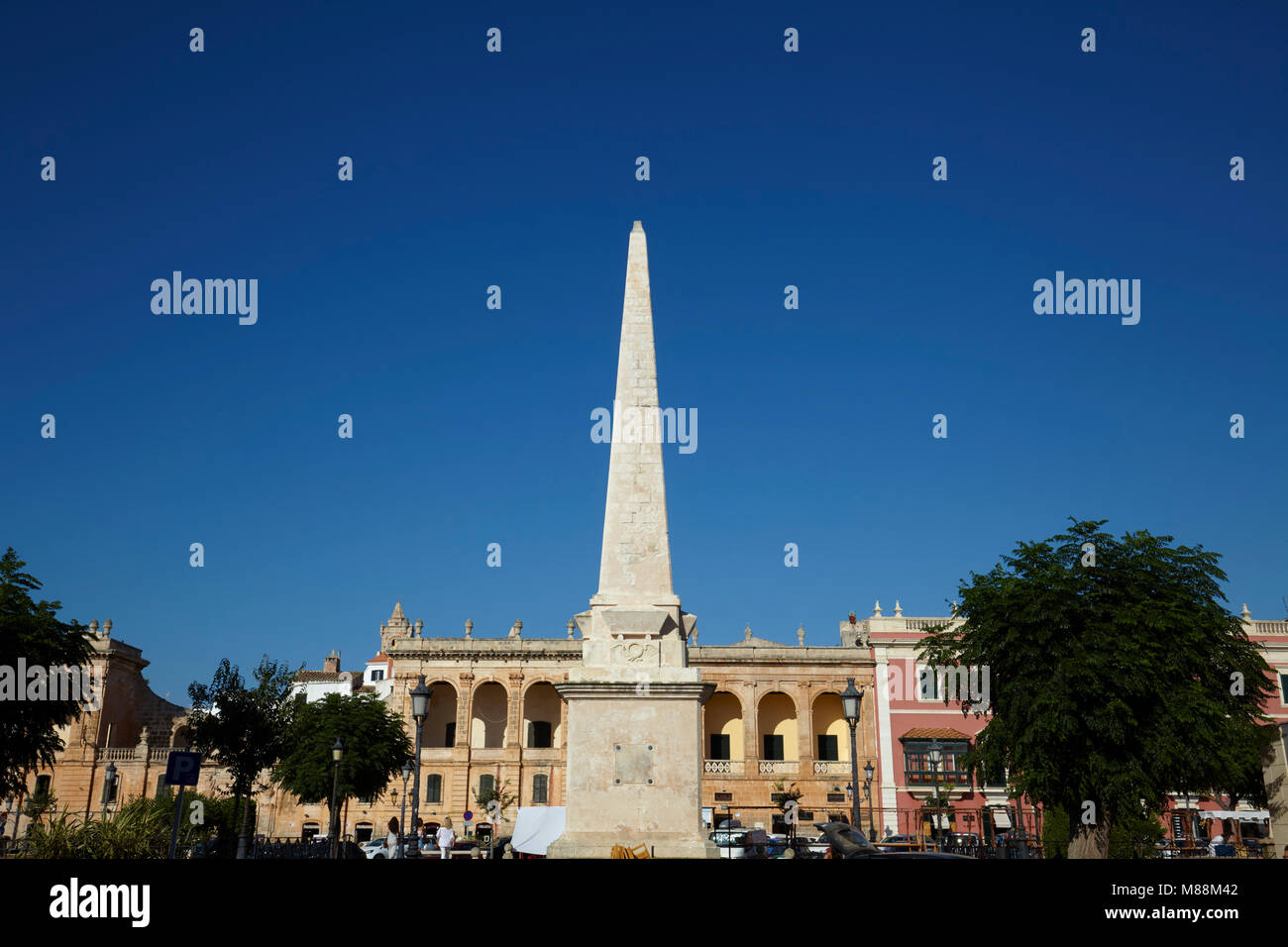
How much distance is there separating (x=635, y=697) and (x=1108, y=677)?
13497 millimetres

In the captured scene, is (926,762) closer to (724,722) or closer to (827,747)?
(827,747)

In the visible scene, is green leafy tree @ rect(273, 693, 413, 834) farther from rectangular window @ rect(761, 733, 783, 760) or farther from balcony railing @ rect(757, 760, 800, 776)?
rectangular window @ rect(761, 733, 783, 760)

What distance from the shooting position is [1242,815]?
44.2 m

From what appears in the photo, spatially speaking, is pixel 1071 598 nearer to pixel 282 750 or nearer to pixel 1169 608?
pixel 1169 608

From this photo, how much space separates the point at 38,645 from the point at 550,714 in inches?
1403

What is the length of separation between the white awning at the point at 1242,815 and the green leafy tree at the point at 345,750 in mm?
35210

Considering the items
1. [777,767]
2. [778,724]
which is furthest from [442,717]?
[777,767]

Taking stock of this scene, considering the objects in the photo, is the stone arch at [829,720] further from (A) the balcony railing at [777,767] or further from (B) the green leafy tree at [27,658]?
(B) the green leafy tree at [27,658]

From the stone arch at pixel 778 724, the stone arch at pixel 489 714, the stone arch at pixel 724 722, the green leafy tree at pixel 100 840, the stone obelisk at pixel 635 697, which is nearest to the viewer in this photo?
the stone obelisk at pixel 635 697

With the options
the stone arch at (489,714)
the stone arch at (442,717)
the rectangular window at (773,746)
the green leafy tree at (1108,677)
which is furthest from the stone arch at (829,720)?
the green leafy tree at (1108,677)

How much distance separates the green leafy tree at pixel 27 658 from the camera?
78.8 ft

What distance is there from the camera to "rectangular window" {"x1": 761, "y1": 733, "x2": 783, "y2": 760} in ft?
182
